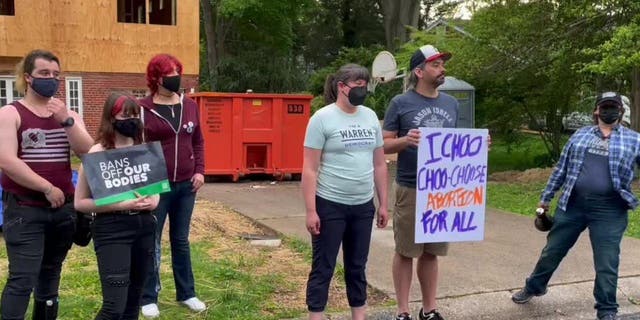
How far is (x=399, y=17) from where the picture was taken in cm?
3216

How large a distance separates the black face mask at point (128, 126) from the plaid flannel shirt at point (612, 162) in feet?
10.6

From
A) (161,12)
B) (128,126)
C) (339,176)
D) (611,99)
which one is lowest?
(339,176)

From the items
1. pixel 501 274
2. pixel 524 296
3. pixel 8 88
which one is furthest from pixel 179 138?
pixel 8 88

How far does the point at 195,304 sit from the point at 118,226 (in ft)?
4.66

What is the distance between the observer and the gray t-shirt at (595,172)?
16.2ft

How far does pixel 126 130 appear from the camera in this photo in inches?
152

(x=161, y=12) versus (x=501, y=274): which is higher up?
(x=161, y=12)

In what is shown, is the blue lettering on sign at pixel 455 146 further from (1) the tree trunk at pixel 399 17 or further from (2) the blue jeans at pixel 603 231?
(1) the tree trunk at pixel 399 17

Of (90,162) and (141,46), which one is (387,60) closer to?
(141,46)

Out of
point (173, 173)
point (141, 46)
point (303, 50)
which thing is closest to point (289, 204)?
point (173, 173)

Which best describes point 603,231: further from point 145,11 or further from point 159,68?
point 145,11

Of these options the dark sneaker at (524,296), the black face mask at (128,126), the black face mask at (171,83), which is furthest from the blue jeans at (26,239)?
the dark sneaker at (524,296)

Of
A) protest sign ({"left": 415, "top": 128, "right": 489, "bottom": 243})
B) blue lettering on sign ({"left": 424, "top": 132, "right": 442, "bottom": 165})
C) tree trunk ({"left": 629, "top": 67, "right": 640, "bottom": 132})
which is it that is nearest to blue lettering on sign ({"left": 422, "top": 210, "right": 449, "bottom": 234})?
protest sign ({"left": 415, "top": 128, "right": 489, "bottom": 243})

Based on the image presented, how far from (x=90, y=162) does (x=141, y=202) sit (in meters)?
0.36
